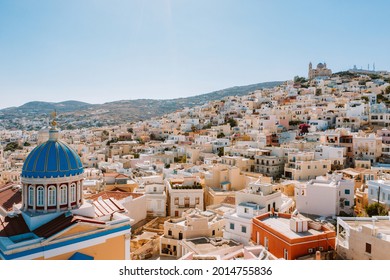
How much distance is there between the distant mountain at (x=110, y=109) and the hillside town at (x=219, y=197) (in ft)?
184

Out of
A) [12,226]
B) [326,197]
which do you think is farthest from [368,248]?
[12,226]

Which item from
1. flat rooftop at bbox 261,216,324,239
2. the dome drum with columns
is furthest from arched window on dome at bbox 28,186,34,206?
flat rooftop at bbox 261,216,324,239

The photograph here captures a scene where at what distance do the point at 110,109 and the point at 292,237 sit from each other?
105203 millimetres

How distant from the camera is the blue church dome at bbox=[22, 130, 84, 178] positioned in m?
6.61

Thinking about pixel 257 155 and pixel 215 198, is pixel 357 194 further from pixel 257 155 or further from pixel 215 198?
pixel 257 155

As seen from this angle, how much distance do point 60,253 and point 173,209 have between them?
31.7 ft

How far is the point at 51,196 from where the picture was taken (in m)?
6.62

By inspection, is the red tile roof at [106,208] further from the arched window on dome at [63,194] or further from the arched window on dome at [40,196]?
the arched window on dome at [40,196]

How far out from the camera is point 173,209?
15.5 m

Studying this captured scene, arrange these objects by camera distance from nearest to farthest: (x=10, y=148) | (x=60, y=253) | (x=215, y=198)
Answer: (x=60, y=253), (x=215, y=198), (x=10, y=148)

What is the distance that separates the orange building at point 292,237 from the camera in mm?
8328

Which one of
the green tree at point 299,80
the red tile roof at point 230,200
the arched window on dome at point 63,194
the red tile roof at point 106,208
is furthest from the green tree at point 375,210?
the green tree at point 299,80

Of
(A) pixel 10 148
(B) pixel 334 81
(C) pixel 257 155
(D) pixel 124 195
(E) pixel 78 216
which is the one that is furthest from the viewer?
(B) pixel 334 81

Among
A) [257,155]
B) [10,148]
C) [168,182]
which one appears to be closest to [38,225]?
[168,182]
